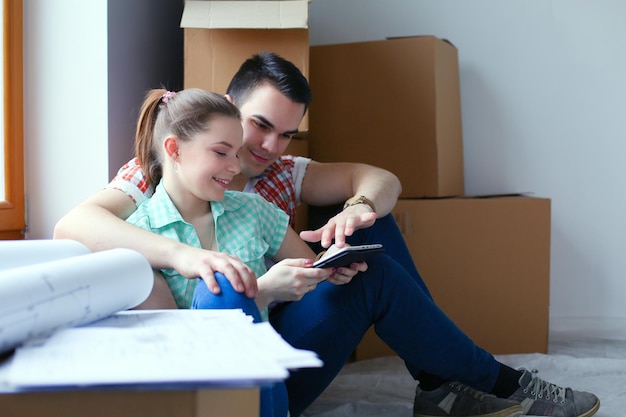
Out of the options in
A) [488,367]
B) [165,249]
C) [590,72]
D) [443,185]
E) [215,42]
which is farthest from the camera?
[590,72]

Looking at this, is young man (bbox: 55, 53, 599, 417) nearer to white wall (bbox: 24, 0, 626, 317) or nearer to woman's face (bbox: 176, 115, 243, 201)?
woman's face (bbox: 176, 115, 243, 201)

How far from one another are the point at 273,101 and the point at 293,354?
1003 millimetres

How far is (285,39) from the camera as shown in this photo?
1760 millimetres

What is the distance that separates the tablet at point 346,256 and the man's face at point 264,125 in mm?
451

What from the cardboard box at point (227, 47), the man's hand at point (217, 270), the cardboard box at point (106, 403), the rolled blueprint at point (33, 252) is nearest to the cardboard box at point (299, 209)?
the cardboard box at point (227, 47)

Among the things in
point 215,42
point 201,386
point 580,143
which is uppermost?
point 215,42

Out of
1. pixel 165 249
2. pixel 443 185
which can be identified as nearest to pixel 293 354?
pixel 165 249

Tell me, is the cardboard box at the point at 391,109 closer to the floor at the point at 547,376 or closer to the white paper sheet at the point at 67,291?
the floor at the point at 547,376

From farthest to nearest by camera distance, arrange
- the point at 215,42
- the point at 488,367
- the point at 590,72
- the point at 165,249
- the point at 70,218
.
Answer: the point at 590,72
the point at 215,42
the point at 488,367
the point at 70,218
the point at 165,249

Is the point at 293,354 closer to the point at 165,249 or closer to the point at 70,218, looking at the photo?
the point at 165,249

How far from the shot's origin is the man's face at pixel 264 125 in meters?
1.50

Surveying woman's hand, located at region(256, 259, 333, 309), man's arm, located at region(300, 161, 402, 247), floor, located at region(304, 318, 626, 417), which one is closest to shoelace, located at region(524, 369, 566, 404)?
floor, located at region(304, 318, 626, 417)

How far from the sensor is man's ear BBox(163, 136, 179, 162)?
50.4 inches

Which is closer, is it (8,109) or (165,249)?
(165,249)
